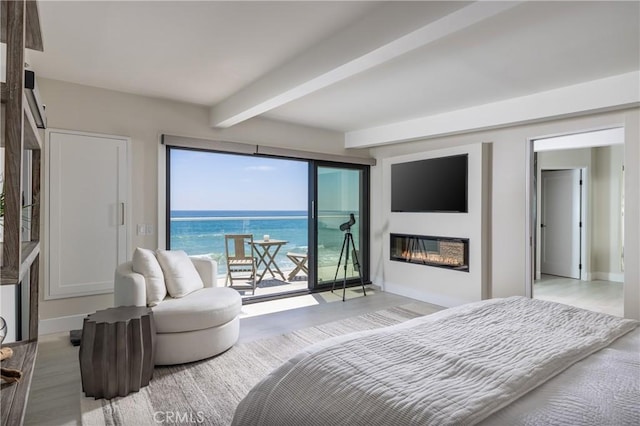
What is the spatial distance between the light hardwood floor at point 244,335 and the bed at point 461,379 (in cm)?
153

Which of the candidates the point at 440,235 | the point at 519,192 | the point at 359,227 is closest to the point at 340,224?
the point at 359,227

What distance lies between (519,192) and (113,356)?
4.21 metres

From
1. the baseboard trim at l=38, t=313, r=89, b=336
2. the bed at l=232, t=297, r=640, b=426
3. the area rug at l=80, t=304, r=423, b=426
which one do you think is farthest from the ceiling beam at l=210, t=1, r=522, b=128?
the baseboard trim at l=38, t=313, r=89, b=336

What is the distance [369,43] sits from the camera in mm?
2287

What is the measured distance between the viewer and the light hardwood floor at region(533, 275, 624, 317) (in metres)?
4.58

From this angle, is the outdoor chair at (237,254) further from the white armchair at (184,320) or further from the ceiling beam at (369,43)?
the ceiling beam at (369,43)

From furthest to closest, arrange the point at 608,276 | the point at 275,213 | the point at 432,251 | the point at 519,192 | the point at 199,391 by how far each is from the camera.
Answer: the point at 275,213 < the point at 608,276 < the point at 432,251 < the point at 519,192 < the point at 199,391

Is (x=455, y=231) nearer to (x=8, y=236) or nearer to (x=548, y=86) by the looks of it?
(x=548, y=86)

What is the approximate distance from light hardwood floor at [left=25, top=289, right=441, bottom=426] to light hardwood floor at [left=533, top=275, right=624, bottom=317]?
1913mm

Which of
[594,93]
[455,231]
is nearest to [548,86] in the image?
[594,93]

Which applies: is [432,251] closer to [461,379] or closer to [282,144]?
[282,144]

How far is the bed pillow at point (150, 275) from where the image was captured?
3.00 metres

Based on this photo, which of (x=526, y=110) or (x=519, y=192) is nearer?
(x=526, y=110)

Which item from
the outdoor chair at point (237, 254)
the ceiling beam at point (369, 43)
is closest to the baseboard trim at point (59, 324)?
the outdoor chair at point (237, 254)
